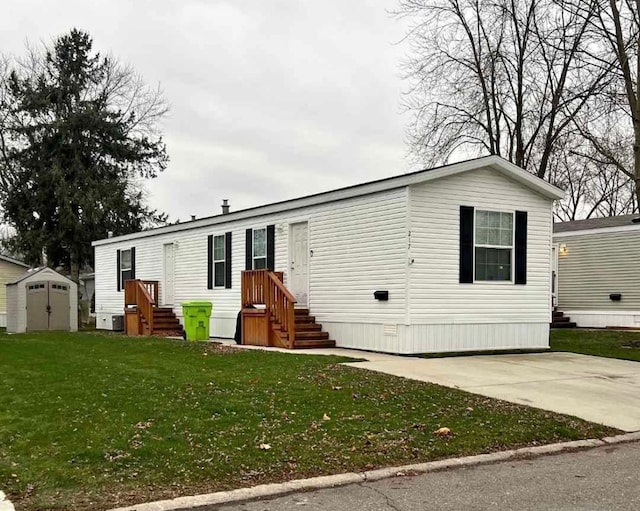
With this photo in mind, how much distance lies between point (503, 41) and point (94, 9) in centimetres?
1444

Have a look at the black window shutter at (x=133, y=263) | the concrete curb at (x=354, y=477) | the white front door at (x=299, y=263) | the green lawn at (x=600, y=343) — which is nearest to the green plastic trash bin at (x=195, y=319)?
the white front door at (x=299, y=263)

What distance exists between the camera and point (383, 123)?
24578mm

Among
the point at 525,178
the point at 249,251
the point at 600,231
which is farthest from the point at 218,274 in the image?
the point at 600,231

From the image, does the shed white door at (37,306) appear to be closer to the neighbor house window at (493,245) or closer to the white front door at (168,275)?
the white front door at (168,275)

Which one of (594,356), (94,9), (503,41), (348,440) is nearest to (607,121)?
(503,41)

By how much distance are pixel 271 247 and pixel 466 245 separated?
193 inches

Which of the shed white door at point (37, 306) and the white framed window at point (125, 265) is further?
the white framed window at point (125, 265)

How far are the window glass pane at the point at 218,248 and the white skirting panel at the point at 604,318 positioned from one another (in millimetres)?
11361

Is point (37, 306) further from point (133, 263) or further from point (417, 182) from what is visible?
point (417, 182)

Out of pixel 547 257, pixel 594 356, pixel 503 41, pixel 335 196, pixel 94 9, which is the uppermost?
pixel 503 41

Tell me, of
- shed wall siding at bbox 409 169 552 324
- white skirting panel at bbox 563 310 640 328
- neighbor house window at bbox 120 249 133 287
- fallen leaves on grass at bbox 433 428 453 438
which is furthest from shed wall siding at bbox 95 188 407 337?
white skirting panel at bbox 563 310 640 328

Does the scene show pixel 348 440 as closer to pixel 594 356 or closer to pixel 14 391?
pixel 14 391

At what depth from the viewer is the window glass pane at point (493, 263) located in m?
12.6

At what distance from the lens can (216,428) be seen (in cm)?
577
